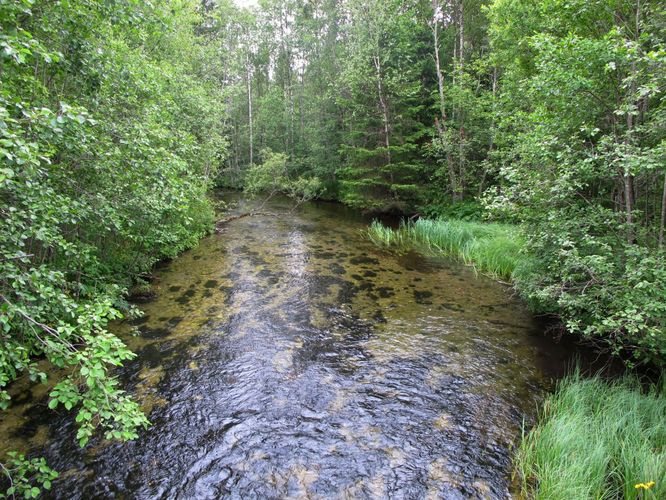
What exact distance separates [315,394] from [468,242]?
8767 millimetres

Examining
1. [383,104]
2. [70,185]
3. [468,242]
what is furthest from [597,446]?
[383,104]

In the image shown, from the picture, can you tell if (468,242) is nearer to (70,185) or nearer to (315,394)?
(315,394)

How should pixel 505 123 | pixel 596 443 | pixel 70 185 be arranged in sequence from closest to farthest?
pixel 596 443 < pixel 70 185 < pixel 505 123

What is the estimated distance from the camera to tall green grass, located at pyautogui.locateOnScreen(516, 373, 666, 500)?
11.9ft

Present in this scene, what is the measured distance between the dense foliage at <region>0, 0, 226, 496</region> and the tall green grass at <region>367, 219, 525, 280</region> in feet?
28.3

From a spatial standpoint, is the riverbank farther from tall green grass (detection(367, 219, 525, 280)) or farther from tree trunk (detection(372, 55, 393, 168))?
tree trunk (detection(372, 55, 393, 168))

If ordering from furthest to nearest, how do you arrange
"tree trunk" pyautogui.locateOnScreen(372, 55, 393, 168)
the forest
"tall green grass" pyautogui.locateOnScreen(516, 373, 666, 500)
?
"tree trunk" pyautogui.locateOnScreen(372, 55, 393, 168)
"tall green grass" pyautogui.locateOnScreen(516, 373, 666, 500)
the forest

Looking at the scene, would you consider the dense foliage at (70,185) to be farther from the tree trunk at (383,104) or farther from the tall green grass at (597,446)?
the tree trunk at (383,104)

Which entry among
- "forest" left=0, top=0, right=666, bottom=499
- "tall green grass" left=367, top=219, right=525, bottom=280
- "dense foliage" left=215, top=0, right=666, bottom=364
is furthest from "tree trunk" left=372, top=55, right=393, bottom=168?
"forest" left=0, top=0, right=666, bottom=499

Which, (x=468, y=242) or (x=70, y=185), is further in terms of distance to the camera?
(x=468, y=242)

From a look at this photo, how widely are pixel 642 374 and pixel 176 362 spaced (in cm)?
785

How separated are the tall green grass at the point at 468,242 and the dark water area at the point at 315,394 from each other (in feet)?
2.70

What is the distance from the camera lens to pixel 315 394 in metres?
5.48

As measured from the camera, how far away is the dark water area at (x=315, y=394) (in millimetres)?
4043
